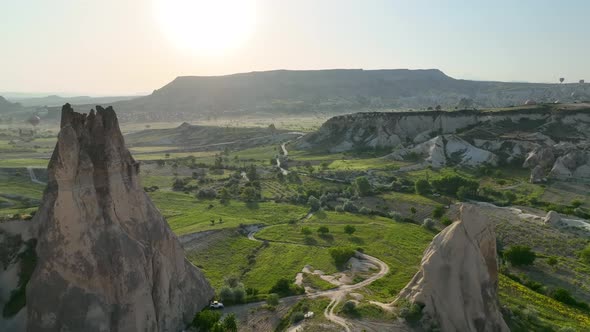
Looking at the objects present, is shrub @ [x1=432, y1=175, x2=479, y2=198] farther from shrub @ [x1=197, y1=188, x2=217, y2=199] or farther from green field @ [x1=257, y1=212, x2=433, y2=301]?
shrub @ [x1=197, y1=188, x2=217, y2=199]

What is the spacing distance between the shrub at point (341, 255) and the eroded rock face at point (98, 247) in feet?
85.3

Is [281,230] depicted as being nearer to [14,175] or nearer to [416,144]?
[14,175]

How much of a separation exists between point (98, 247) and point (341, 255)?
34230 mm

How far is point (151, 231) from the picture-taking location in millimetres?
37219

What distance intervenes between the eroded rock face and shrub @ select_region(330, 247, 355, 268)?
26000mm

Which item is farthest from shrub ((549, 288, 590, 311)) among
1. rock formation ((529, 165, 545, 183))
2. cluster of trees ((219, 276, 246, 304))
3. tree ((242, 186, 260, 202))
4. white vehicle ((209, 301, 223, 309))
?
rock formation ((529, 165, 545, 183))

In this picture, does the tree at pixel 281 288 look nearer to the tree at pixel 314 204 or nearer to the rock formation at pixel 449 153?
the tree at pixel 314 204

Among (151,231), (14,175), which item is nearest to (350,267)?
(151,231)

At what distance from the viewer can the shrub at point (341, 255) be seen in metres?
58.9

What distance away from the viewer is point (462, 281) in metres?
37.9

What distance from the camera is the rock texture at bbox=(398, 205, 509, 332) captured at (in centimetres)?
3703

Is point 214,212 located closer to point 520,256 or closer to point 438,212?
point 438,212

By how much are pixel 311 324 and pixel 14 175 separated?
111 metres

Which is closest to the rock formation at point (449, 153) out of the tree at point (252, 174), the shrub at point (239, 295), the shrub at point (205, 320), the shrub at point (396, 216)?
the tree at point (252, 174)
